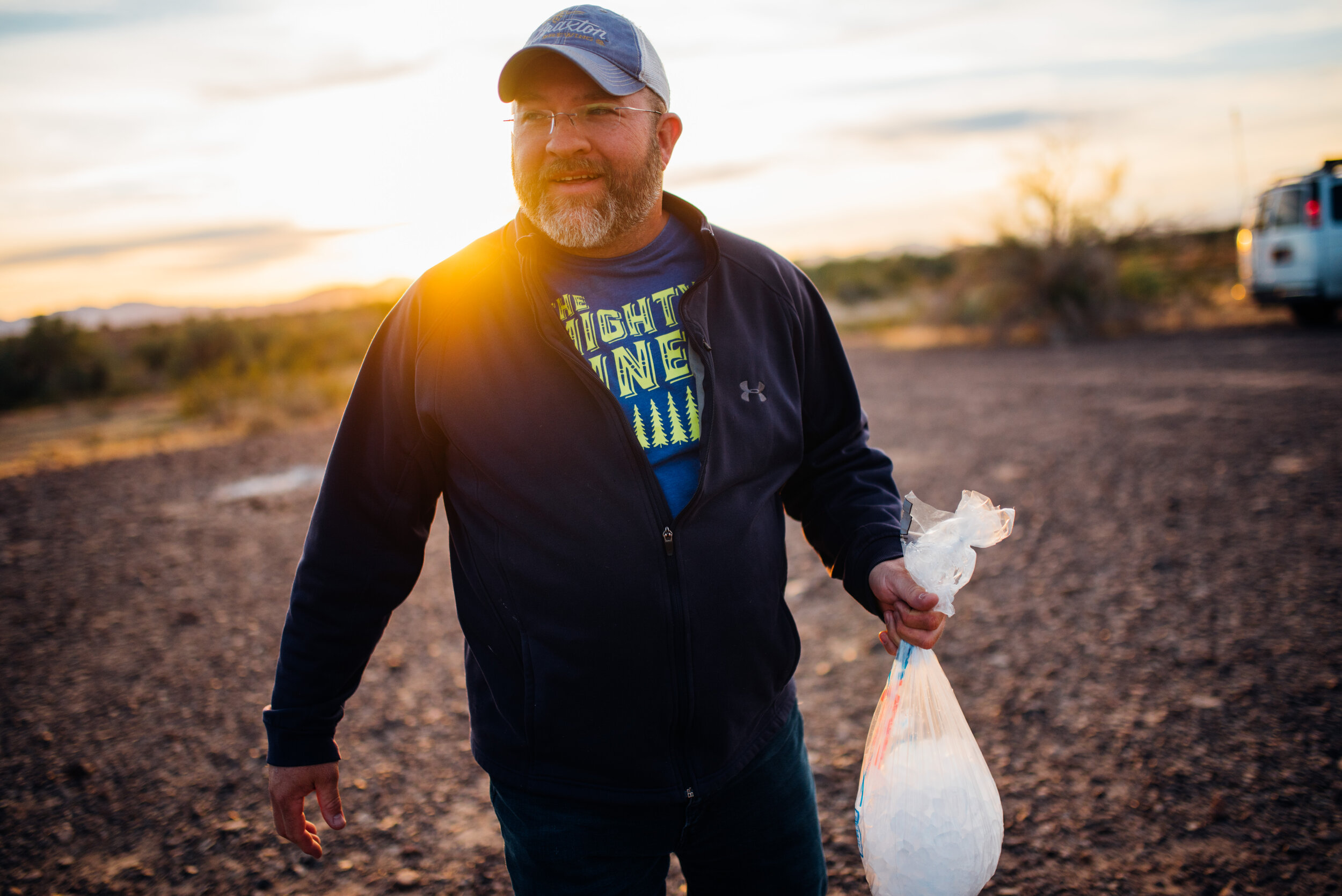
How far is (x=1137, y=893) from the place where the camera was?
2.20 metres

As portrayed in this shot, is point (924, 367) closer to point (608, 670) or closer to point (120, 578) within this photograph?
point (120, 578)

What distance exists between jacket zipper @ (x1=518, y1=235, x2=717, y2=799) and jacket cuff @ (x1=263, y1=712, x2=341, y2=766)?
2.23 feet

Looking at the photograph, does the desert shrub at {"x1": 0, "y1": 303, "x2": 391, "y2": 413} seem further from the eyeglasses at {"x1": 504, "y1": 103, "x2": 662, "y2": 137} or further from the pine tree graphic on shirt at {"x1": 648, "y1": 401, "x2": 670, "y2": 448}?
the pine tree graphic on shirt at {"x1": 648, "y1": 401, "x2": 670, "y2": 448}

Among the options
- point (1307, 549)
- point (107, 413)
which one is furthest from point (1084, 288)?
point (107, 413)

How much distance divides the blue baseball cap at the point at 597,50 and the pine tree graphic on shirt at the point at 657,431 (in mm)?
613

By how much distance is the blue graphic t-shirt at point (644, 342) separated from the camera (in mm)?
1443

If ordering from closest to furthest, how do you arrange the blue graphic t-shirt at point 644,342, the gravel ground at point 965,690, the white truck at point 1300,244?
the blue graphic t-shirt at point 644,342
the gravel ground at point 965,690
the white truck at point 1300,244

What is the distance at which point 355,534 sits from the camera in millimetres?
1471

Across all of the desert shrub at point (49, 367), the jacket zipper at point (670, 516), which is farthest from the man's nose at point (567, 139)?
the desert shrub at point (49, 367)

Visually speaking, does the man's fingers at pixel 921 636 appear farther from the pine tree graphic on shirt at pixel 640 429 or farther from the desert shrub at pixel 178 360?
the desert shrub at pixel 178 360

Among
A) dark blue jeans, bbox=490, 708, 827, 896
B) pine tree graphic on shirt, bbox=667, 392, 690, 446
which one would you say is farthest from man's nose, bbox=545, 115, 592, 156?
dark blue jeans, bbox=490, 708, 827, 896

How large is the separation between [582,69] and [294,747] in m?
1.42

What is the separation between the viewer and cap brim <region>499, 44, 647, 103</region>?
4.68ft

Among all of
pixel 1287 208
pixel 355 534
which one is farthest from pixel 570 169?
pixel 1287 208
